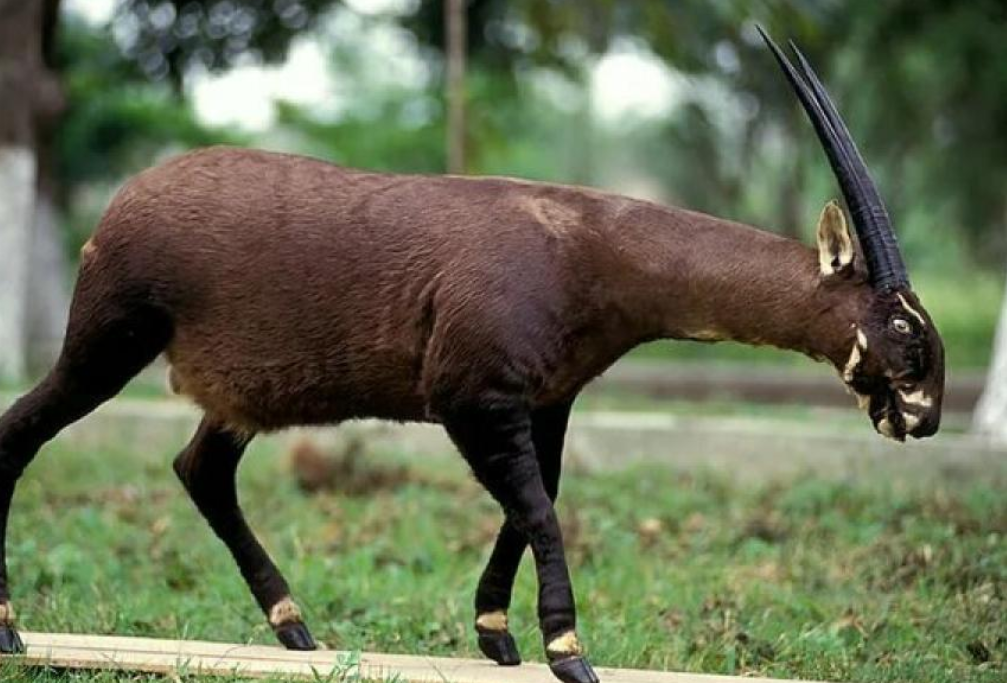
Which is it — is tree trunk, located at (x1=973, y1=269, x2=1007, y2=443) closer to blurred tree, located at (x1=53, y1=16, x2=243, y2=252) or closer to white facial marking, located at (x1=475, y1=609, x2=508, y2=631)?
white facial marking, located at (x1=475, y1=609, x2=508, y2=631)

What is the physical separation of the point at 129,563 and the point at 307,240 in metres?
2.75

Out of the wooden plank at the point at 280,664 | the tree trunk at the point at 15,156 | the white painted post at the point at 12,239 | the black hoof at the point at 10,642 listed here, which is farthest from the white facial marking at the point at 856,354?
the white painted post at the point at 12,239

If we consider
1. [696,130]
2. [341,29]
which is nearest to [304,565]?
[341,29]

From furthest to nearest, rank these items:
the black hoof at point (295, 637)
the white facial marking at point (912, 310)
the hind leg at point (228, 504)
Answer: the hind leg at point (228, 504)
the black hoof at point (295, 637)
the white facial marking at point (912, 310)

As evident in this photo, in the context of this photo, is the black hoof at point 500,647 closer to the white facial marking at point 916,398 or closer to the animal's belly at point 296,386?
the animal's belly at point 296,386

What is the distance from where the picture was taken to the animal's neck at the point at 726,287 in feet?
15.8

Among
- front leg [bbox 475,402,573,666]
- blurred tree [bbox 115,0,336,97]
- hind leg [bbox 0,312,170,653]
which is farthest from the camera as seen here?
blurred tree [bbox 115,0,336,97]

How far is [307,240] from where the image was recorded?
17.1ft

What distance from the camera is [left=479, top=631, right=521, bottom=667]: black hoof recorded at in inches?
207

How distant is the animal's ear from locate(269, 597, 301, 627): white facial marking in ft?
6.66

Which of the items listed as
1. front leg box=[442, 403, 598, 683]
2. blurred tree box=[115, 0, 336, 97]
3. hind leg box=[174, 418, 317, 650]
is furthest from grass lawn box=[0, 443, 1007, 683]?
blurred tree box=[115, 0, 336, 97]

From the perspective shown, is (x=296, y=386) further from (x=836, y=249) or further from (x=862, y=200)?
(x=862, y=200)

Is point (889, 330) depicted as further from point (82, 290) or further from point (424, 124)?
point (424, 124)

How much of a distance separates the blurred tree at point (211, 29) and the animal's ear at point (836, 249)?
43.1ft
